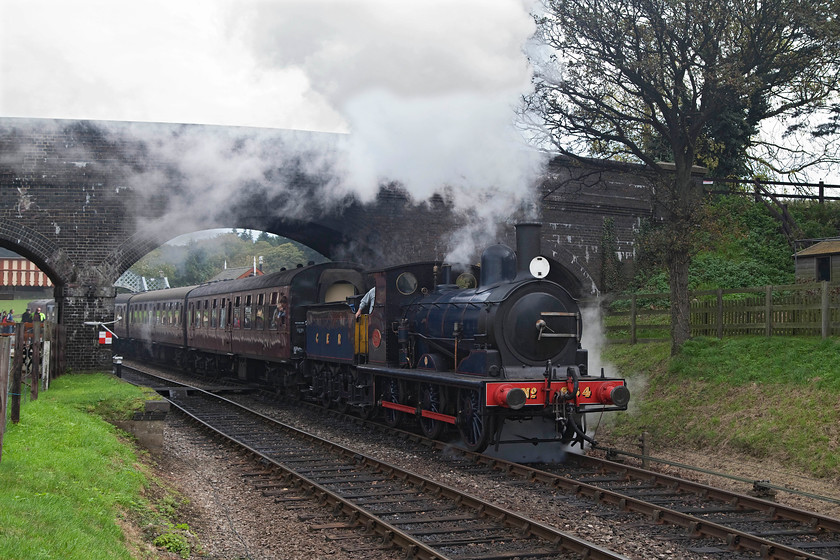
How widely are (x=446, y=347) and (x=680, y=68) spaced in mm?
6981

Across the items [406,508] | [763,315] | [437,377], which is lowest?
[406,508]

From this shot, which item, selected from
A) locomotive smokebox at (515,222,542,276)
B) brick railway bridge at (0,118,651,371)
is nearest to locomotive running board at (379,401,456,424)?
locomotive smokebox at (515,222,542,276)

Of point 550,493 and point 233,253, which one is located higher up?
point 233,253

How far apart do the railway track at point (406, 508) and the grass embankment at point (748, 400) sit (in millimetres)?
4689

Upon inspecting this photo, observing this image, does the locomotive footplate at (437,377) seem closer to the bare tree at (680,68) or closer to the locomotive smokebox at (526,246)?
the locomotive smokebox at (526,246)

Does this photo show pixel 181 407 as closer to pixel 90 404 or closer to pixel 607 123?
pixel 90 404

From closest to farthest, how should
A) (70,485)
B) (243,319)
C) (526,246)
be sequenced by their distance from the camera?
(70,485)
(526,246)
(243,319)

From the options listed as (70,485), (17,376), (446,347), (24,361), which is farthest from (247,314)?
(70,485)

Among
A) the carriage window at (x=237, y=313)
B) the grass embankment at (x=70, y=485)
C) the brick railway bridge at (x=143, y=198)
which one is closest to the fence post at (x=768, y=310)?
the brick railway bridge at (x=143, y=198)

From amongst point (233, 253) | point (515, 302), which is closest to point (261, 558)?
point (515, 302)

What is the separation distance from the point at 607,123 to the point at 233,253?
84.0 m

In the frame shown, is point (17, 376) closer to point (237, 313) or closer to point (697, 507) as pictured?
point (697, 507)

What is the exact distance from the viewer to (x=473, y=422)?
11.2 meters

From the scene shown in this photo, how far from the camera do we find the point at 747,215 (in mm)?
26156
